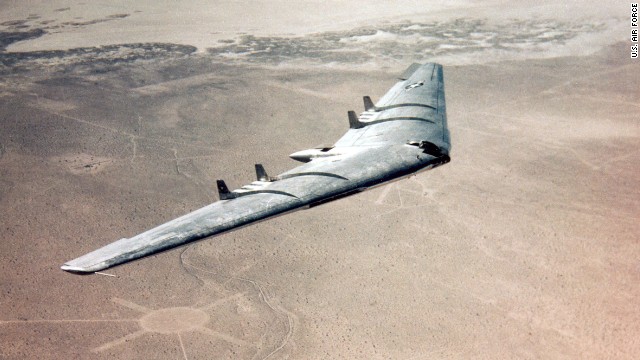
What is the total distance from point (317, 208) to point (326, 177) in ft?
51.6

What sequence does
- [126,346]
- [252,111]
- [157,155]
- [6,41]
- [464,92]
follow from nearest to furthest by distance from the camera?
[126,346] → [157,155] → [252,111] → [464,92] → [6,41]

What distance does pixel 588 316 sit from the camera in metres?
25.1

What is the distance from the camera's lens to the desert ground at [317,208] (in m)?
24.6

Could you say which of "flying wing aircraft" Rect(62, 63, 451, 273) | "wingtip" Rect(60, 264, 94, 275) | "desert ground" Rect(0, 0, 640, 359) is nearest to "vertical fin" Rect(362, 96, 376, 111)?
"flying wing aircraft" Rect(62, 63, 451, 273)

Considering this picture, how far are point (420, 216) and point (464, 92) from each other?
63.7 ft

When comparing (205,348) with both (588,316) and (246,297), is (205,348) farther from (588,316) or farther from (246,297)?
(588,316)

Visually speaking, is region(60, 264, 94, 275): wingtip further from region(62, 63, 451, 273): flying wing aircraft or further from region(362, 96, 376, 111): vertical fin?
region(362, 96, 376, 111): vertical fin

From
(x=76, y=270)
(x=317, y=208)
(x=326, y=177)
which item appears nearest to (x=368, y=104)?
(x=326, y=177)

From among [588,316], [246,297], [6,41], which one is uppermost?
[6,41]

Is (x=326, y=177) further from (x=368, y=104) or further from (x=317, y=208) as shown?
(x=317, y=208)

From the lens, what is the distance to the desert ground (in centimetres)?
2462

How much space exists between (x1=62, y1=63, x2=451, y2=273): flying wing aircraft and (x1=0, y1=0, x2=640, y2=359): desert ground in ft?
28.2

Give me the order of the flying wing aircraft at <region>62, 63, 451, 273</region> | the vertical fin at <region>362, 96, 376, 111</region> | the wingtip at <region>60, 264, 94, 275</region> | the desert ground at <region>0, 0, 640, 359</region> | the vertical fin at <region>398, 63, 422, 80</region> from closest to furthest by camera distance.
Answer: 1. the wingtip at <region>60, 264, 94, 275</region>
2. the flying wing aircraft at <region>62, 63, 451, 273</region>
3. the desert ground at <region>0, 0, 640, 359</region>
4. the vertical fin at <region>362, 96, 376, 111</region>
5. the vertical fin at <region>398, 63, 422, 80</region>

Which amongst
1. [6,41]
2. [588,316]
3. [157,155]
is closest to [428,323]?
[588,316]
